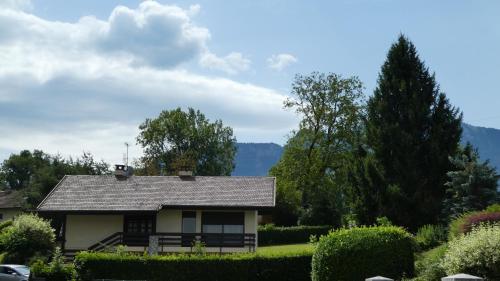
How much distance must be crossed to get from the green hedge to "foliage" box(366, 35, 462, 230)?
873 cm

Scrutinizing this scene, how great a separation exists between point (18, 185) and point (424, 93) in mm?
88118

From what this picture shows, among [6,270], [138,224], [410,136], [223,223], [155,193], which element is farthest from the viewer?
[155,193]

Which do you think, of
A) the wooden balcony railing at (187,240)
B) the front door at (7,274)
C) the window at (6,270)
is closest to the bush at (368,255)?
the front door at (7,274)

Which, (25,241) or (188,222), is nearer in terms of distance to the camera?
(25,241)

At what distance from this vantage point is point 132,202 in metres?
39.1

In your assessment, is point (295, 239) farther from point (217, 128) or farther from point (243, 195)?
point (217, 128)

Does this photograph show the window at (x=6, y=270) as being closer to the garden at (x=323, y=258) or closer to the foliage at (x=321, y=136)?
the garden at (x=323, y=258)

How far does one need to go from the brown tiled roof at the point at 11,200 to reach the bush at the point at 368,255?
5777cm

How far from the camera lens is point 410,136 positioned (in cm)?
3453

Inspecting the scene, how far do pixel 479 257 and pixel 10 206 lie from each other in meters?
65.4

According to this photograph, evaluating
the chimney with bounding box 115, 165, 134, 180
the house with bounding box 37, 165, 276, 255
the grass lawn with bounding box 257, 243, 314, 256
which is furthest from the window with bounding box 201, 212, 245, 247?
the chimney with bounding box 115, 165, 134, 180

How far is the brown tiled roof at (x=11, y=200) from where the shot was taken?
242ft

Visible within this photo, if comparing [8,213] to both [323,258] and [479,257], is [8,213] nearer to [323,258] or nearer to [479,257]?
[323,258]

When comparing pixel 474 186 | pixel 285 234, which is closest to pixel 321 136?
pixel 285 234
